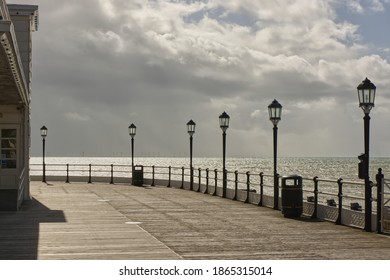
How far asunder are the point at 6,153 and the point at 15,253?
13953mm

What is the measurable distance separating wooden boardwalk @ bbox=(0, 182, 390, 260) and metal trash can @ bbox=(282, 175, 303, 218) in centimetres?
34

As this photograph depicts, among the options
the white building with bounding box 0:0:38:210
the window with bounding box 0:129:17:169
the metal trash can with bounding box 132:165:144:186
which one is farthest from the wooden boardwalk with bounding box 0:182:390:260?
the metal trash can with bounding box 132:165:144:186

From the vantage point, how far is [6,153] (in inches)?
1026

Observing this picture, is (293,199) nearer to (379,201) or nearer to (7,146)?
(379,201)

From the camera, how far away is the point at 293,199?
2006cm

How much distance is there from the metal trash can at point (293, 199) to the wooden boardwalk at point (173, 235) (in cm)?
34

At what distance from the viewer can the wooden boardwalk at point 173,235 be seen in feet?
42.3

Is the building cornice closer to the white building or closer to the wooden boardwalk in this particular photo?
the wooden boardwalk

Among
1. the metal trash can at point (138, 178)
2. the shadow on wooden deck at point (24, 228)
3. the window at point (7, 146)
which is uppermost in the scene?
the window at point (7, 146)

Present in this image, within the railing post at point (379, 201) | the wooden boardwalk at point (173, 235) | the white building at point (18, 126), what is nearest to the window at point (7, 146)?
the white building at point (18, 126)

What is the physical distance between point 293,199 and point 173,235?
18.5ft

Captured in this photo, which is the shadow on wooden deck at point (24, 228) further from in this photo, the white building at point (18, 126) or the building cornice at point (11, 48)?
the building cornice at point (11, 48)
